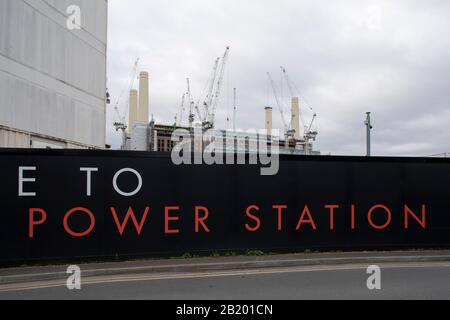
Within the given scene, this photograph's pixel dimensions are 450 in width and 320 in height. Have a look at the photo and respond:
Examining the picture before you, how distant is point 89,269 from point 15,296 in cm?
191

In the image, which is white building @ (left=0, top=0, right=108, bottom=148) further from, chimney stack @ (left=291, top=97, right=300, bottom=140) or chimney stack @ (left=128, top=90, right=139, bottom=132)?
chimney stack @ (left=291, top=97, right=300, bottom=140)

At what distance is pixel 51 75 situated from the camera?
22.7m

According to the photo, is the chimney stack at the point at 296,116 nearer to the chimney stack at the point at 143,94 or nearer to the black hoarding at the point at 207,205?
the chimney stack at the point at 143,94

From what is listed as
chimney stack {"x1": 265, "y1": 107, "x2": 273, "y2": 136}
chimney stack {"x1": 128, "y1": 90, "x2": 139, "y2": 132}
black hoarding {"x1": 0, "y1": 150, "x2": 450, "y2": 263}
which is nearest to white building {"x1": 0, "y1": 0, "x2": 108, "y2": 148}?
black hoarding {"x1": 0, "y1": 150, "x2": 450, "y2": 263}

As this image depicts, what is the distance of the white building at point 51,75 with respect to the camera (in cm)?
1906

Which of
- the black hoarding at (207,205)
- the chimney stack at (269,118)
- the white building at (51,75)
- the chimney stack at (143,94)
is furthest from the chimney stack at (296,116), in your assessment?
the black hoarding at (207,205)

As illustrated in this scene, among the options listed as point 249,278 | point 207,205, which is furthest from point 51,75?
point 249,278

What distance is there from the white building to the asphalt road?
12423 mm

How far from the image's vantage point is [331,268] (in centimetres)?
965

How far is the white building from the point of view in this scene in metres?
19.1

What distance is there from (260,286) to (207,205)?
3.37m

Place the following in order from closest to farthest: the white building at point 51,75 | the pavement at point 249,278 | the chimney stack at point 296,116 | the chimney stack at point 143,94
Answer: the pavement at point 249,278 < the white building at point 51,75 < the chimney stack at point 143,94 < the chimney stack at point 296,116
